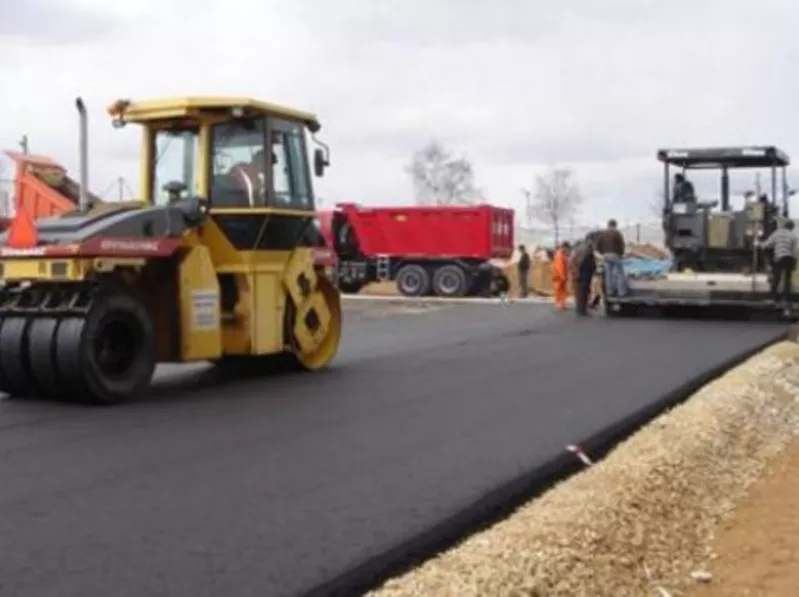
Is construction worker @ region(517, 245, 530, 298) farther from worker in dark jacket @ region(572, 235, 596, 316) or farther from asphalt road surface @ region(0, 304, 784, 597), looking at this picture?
asphalt road surface @ region(0, 304, 784, 597)

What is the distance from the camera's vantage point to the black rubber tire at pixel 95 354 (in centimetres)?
889

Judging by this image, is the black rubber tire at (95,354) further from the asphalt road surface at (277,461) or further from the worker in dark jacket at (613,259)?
the worker in dark jacket at (613,259)

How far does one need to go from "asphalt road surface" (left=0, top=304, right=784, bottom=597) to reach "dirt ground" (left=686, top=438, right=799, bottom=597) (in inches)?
45.0

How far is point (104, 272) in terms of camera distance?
9.30 meters

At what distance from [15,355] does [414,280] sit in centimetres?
2135

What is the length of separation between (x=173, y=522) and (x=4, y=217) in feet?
43.4

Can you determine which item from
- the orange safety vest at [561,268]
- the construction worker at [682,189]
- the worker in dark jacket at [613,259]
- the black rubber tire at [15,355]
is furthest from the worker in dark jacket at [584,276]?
the black rubber tire at [15,355]

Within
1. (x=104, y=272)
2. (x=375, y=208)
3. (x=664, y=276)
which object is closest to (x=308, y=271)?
(x=104, y=272)

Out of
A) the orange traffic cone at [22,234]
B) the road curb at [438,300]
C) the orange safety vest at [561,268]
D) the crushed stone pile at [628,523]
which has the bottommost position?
the crushed stone pile at [628,523]

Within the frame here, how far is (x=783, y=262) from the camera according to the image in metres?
18.3

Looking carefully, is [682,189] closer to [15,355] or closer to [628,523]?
[15,355]

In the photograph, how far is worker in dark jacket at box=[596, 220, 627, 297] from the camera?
1939cm

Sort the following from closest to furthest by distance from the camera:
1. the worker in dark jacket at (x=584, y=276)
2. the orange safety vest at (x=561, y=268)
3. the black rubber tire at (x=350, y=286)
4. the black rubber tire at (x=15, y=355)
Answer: the black rubber tire at (x=15, y=355) → the worker in dark jacket at (x=584, y=276) → the orange safety vest at (x=561, y=268) → the black rubber tire at (x=350, y=286)

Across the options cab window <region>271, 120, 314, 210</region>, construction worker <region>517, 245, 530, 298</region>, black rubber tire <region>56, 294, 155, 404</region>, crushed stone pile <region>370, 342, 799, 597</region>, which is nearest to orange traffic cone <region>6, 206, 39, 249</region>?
black rubber tire <region>56, 294, 155, 404</region>
